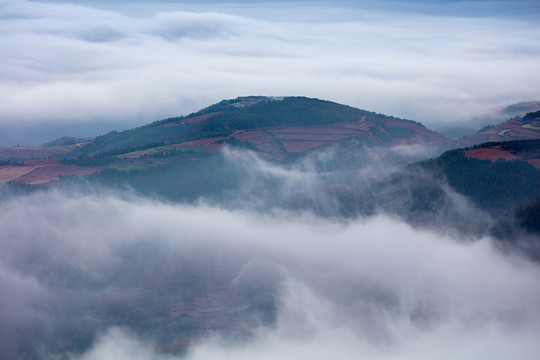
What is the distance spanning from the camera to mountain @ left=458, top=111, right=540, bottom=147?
321 ft

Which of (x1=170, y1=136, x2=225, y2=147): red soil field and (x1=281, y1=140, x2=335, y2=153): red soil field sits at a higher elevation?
(x1=170, y1=136, x2=225, y2=147): red soil field

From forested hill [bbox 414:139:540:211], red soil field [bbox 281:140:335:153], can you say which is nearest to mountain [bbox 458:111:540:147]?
red soil field [bbox 281:140:335:153]

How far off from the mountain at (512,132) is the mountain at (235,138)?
7.36 m

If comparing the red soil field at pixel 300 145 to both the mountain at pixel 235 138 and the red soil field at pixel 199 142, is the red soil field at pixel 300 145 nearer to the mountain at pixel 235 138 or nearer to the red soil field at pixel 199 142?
the mountain at pixel 235 138

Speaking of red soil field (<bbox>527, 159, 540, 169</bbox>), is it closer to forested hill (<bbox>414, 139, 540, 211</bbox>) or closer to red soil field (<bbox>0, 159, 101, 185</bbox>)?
forested hill (<bbox>414, 139, 540, 211</bbox>)

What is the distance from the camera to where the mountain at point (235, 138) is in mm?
89312

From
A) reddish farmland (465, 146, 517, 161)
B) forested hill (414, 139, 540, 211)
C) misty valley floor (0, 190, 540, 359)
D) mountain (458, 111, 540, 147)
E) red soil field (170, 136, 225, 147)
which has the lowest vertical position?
misty valley floor (0, 190, 540, 359)

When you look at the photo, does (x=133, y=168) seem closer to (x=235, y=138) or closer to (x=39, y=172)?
(x=39, y=172)

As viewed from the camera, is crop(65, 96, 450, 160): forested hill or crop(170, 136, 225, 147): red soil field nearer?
crop(170, 136, 225, 147): red soil field

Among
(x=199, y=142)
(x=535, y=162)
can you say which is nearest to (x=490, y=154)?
(x=535, y=162)

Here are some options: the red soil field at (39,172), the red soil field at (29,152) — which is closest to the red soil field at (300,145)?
the red soil field at (39,172)

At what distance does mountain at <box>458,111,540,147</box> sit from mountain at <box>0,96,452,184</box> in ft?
24.2

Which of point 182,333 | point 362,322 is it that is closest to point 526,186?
point 362,322

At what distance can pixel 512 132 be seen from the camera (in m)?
101
